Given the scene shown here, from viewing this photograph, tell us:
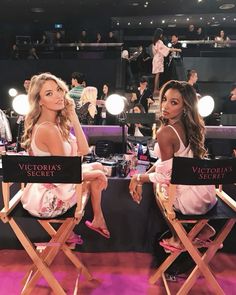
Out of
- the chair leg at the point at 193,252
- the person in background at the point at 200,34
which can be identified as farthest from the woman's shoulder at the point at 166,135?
the person in background at the point at 200,34

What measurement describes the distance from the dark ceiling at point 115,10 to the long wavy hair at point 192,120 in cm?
1011

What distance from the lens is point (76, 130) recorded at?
7.24 ft

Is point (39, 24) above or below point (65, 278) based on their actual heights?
above

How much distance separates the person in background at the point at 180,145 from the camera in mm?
1869

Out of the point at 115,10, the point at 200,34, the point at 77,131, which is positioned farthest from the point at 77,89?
the point at 200,34

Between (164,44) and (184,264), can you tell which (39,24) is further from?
(184,264)

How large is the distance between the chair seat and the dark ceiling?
1048 centimetres

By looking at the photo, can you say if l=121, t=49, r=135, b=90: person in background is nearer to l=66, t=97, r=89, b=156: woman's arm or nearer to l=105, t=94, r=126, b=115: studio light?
l=105, t=94, r=126, b=115: studio light

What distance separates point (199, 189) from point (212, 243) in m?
0.32

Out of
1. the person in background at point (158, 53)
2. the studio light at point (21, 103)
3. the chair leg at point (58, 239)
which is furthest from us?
the person in background at point (158, 53)

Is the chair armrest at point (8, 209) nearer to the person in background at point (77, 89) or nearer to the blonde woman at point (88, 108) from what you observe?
the blonde woman at point (88, 108)

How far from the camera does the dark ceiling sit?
11.3 m

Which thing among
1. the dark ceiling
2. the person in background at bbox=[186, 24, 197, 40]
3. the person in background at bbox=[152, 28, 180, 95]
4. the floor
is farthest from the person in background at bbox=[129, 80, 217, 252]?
the person in background at bbox=[186, 24, 197, 40]

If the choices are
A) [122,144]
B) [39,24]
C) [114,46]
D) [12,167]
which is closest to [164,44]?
[114,46]
